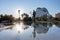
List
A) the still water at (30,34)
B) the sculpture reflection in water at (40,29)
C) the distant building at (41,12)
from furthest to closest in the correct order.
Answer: the distant building at (41,12)
the sculpture reflection in water at (40,29)
the still water at (30,34)

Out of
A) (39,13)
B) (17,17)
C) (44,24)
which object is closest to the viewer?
(17,17)

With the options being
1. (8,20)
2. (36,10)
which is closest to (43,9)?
(36,10)

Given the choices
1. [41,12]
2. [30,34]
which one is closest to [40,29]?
[41,12]

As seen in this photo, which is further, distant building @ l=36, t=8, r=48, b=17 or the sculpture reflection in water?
distant building @ l=36, t=8, r=48, b=17

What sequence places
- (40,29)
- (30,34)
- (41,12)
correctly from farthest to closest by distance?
(41,12)
(40,29)
(30,34)

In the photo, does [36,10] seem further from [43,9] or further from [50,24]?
[50,24]

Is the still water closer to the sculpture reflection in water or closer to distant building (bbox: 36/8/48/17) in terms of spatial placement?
the sculpture reflection in water

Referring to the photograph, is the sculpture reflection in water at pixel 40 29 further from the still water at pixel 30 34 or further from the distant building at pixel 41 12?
the distant building at pixel 41 12

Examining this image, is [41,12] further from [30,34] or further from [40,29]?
[30,34]

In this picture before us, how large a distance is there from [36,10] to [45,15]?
1.71ft

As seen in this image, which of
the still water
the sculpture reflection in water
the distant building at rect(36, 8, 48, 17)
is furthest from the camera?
the distant building at rect(36, 8, 48, 17)

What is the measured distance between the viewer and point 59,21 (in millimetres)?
5715

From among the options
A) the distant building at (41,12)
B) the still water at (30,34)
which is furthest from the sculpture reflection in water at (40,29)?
the distant building at (41,12)

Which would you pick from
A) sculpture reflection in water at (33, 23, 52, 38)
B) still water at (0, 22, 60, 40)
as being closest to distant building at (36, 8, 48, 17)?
sculpture reflection in water at (33, 23, 52, 38)
